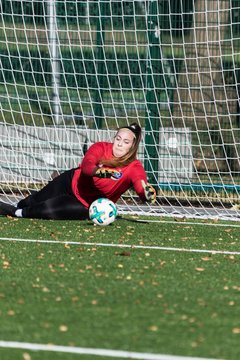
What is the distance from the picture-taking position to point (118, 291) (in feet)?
22.6

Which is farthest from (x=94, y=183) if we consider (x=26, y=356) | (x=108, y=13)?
(x=26, y=356)

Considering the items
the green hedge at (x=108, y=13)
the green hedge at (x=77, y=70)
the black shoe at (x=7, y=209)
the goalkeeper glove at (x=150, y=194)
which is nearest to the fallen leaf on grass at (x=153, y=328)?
the goalkeeper glove at (x=150, y=194)

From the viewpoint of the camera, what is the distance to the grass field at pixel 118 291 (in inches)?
217

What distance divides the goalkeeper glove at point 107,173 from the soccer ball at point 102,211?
0.79 ft

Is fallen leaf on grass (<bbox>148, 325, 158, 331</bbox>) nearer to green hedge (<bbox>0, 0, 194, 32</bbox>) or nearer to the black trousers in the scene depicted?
the black trousers

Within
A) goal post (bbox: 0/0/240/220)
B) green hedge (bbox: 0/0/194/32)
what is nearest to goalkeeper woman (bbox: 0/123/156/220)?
goal post (bbox: 0/0/240/220)

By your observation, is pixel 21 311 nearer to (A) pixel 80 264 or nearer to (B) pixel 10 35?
(A) pixel 80 264

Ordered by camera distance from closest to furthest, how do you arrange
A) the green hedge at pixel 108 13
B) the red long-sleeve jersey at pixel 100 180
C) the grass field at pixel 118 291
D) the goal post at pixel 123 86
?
1. the grass field at pixel 118 291
2. the red long-sleeve jersey at pixel 100 180
3. the goal post at pixel 123 86
4. the green hedge at pixel 108 13

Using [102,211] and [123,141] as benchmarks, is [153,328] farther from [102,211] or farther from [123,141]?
[123,141]

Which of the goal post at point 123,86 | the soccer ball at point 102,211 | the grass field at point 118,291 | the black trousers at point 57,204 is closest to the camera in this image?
the grass field at point 118,291

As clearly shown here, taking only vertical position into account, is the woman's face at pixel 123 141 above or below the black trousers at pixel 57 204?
above

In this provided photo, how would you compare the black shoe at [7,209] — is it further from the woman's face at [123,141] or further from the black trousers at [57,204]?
the woman's face at [123,141]

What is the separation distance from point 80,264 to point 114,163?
8.52 ft

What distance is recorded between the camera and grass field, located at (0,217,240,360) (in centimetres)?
550
